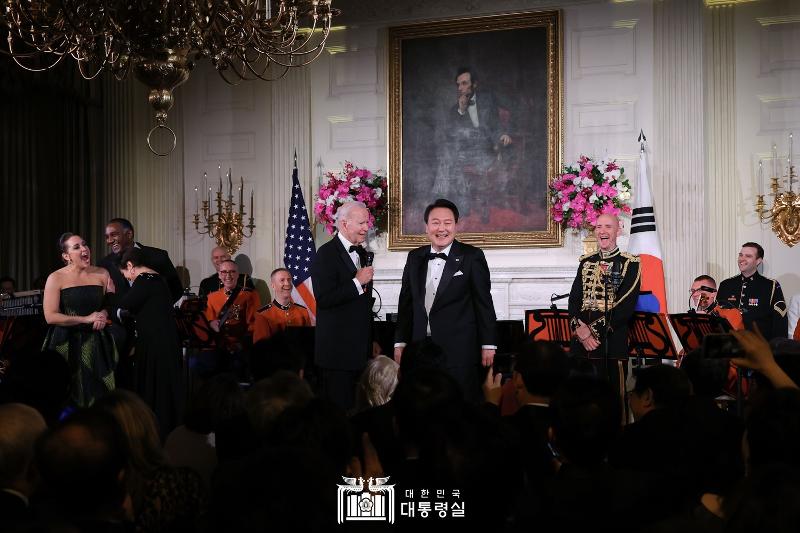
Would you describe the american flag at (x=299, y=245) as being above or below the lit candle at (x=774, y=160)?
below

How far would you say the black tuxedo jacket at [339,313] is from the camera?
5441 millimetres

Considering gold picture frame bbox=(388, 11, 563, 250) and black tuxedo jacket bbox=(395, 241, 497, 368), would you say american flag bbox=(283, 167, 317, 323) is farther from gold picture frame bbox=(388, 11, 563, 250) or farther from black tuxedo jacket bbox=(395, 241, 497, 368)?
black tuxedo jacket bbox=(395, 241, 497, 368)

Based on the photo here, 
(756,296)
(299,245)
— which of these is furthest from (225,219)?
(756,296)

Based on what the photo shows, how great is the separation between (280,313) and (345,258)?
11.2 ft

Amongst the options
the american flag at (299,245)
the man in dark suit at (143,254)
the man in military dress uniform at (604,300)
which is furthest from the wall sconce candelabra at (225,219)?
the man in military dress uniform at (604,300)

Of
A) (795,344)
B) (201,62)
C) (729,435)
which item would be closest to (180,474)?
(729,435)

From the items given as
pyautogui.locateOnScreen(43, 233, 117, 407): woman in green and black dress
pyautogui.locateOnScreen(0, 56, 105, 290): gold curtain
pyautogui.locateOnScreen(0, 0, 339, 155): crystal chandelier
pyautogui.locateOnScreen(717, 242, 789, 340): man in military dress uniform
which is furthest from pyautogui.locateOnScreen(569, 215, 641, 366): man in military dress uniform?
pyautogui.locateOnScreen(0, 56, 105, 290): gold curtain

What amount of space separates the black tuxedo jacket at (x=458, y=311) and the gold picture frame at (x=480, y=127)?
4647mm

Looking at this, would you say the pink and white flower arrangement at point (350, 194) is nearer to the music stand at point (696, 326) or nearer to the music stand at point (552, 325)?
the music stand at point (552, 325)

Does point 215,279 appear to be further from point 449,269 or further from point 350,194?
point 449,269

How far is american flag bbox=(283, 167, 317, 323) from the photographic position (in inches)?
393

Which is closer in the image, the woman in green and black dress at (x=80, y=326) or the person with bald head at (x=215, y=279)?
the woman in green and black dress at (x=80, y=326)

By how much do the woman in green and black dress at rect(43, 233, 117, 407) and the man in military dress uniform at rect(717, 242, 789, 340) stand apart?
226 inches

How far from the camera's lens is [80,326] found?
20.9 ft
